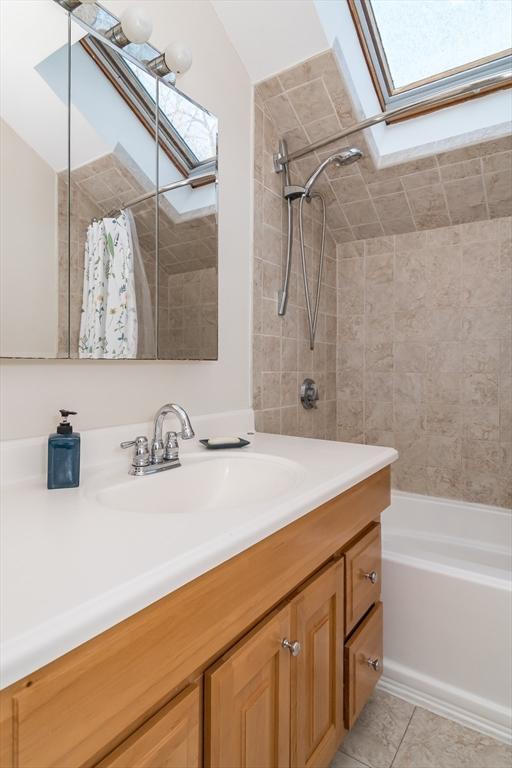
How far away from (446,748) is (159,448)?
122cm

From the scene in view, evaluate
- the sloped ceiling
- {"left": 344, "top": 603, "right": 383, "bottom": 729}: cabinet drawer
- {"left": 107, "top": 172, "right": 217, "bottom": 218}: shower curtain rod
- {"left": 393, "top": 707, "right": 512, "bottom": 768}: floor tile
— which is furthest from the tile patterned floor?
the sloped ceiling

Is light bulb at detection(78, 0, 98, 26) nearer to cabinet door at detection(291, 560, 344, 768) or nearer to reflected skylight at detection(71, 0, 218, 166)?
reflected skylight at detection(71, 0, 218, 166)

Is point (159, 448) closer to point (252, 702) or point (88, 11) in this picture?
point (252, 702)

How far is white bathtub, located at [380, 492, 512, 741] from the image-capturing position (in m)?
1.32

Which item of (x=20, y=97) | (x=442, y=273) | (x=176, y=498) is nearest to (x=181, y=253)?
(x=20, y=97)

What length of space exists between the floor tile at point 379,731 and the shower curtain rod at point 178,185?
5.45ft

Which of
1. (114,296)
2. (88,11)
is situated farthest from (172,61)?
(114,296)

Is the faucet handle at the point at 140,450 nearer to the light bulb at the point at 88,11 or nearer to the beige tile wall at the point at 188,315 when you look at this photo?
the beige tile wall at the point at 188,315

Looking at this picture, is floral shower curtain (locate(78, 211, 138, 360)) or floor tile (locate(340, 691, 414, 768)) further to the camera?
floor tile (locate(340, 691, 414, 768))

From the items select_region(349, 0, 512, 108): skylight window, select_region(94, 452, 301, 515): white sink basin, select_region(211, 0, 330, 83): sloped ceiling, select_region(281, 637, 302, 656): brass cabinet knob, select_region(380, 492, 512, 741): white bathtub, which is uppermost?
select_region(349, 0, 512, 108): skylight window

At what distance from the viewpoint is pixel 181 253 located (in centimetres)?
132

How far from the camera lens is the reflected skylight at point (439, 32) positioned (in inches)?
61.9

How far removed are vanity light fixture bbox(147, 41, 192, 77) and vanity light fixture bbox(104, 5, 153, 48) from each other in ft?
0.35

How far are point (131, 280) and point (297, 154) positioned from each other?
1007 mm
